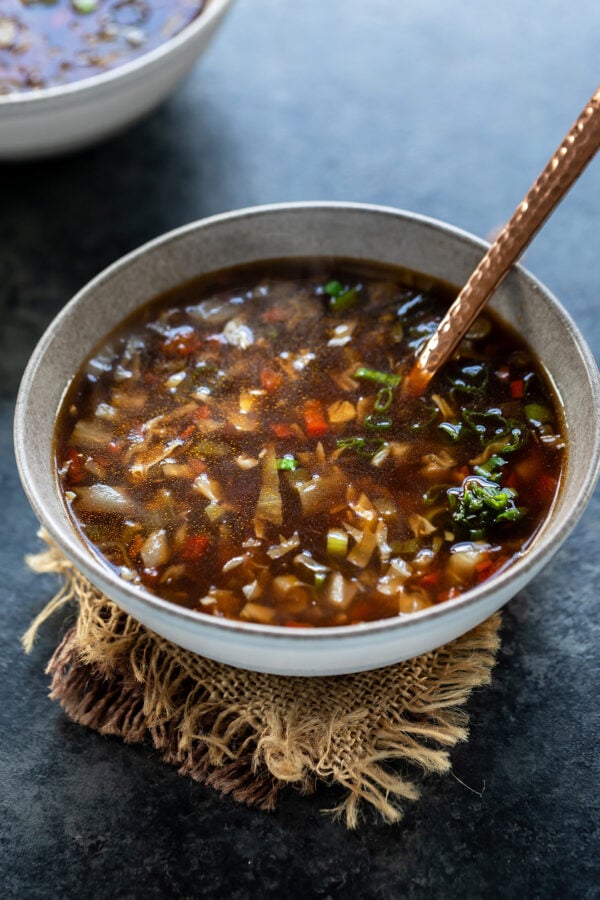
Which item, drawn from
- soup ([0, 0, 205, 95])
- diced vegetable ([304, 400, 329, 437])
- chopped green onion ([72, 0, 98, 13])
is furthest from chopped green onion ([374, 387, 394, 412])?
chopped green onion ([72, 0, 98, 13])

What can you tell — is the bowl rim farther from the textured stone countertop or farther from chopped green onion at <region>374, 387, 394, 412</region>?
chopped green onion at <region>374, 387, 394, 412</region>

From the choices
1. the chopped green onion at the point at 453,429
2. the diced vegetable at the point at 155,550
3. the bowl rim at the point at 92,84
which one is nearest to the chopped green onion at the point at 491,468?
the chopped green onion at the point at 453,429

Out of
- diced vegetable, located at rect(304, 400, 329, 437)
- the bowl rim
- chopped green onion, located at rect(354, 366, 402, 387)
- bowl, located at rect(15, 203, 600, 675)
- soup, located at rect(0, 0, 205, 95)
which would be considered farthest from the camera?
soup, located at rect(0, 0, 205, 95)

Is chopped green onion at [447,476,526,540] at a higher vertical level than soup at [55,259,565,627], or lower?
higher

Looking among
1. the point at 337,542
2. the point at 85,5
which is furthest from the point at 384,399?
the point at 85,5

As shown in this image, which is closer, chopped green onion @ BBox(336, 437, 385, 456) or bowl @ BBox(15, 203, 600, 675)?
bowl @ BBox(15, 203, 600, 675)

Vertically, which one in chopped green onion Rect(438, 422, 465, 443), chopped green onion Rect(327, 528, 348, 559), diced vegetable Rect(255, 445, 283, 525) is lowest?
diced vegetable Rect(255, 445, 283, 525)

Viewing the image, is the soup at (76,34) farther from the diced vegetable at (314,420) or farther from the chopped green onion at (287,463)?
the chopped green onion at (287,463)
